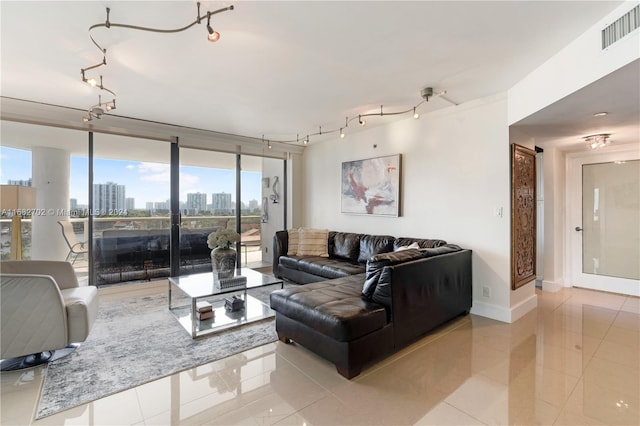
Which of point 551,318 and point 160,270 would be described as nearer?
point 551,318

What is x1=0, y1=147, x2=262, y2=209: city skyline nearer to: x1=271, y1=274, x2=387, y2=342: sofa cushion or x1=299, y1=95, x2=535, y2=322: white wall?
x1=299, y1=95, x2=535, y2=322: white wall

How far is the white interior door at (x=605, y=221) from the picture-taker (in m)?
4.25

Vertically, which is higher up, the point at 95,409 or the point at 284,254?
the point at 284,254

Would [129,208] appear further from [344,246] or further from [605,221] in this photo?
[605,221]

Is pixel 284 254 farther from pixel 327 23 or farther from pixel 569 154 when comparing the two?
pixel 569 154

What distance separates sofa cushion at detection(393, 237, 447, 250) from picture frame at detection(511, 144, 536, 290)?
2.58 ft

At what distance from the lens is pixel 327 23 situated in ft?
6.73

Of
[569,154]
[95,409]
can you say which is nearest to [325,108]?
[95,409]

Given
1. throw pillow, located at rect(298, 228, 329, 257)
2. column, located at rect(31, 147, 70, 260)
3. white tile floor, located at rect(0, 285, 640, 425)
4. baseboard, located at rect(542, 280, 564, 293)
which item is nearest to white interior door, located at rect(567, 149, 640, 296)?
baseboard, located at rect(542, 280, 564, 293)

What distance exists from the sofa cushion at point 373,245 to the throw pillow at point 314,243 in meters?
0.68

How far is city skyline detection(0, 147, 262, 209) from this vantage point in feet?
12.3

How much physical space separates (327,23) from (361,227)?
3.43 metres

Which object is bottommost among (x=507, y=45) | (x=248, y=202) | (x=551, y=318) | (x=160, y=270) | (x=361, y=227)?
(x=551, y=318)

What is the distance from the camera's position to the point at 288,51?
2414mm
